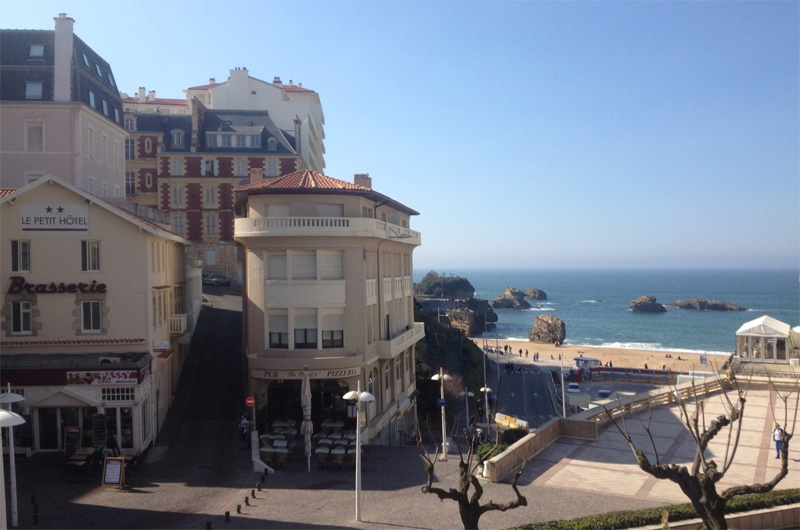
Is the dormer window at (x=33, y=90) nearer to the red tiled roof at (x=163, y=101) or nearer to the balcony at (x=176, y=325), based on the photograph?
the balcony at (x=176, y=325)

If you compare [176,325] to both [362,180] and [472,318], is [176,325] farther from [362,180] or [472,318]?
[472,318]

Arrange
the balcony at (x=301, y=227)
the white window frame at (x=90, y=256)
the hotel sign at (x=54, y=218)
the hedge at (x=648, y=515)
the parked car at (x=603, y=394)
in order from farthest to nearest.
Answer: the parked car at (x=603, y=394) → the balcony at (x=301, y=227) → the white window frame at (x=90, y=256) → the hotel sign at (x=54, y=218) → the hedge at (x=648, y=515)

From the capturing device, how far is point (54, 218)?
24.6m

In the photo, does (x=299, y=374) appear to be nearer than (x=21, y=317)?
No

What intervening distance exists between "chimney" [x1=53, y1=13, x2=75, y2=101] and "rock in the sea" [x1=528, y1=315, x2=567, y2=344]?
288 ft

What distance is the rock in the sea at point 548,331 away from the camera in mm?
110750

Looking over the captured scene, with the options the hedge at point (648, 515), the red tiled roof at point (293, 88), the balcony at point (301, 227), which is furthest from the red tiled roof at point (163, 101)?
the hedge at point (648, 515)

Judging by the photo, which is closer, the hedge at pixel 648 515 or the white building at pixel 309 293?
the hedge at pixel 648 515

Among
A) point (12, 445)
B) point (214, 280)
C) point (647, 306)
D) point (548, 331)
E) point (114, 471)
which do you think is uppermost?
point (214, 280)

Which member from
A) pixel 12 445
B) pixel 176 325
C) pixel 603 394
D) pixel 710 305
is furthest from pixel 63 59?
pixel 710 305

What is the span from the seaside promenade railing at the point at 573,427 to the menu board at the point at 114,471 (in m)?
11.2

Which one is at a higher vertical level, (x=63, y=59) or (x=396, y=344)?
(x=63, y=59)

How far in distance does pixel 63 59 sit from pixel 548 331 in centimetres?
8954

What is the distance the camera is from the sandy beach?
83688mm
